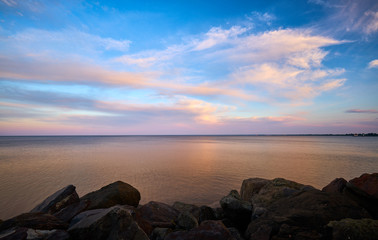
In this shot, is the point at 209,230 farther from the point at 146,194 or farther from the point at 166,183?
the point at 166,183

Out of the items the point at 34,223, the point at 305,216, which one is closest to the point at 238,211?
the point at 305,216

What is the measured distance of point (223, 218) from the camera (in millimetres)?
8406

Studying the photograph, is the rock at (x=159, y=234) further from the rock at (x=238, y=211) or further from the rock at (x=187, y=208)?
the rock at (x=238, y=211)

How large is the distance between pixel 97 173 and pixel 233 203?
2014 centimetres

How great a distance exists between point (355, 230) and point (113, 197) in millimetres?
8640

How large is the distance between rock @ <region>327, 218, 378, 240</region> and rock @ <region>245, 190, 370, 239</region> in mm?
385

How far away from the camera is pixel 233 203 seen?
803 cm

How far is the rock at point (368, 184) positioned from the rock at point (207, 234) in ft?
18.5

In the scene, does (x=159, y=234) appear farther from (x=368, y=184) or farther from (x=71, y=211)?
(x=368, y=184)

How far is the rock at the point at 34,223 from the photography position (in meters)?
6.10

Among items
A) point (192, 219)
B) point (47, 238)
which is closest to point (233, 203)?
point (192, 219)

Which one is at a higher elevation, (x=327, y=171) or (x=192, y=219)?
(x=192, y=219)

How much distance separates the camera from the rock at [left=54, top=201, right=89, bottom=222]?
25.0 ft

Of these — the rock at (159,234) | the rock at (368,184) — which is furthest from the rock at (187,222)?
the rock at (368,184)
